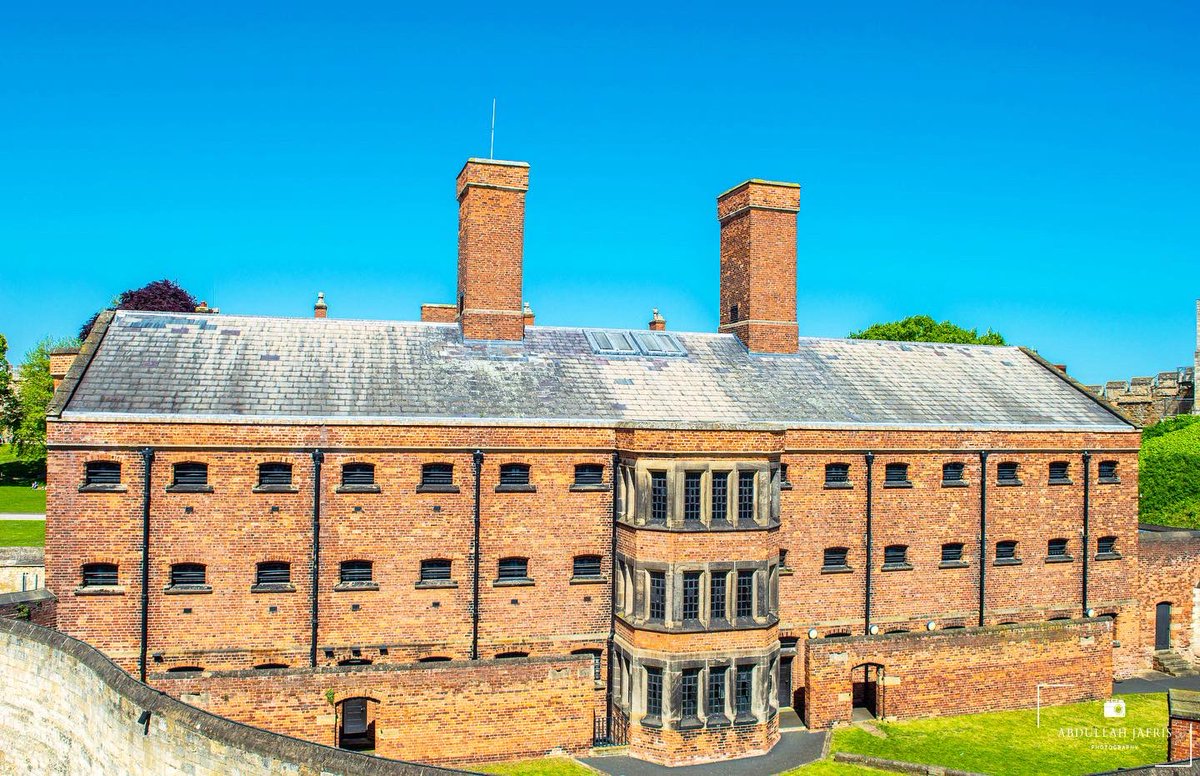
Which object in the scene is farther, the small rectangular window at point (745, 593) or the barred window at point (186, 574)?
the small rectangular window at point (745, 593)

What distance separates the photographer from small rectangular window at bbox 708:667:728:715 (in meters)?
21.6

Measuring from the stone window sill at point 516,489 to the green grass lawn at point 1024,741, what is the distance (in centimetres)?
994

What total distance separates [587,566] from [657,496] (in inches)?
129

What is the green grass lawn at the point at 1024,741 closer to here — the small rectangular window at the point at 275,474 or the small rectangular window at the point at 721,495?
the small rectangular window at the point at 721,495

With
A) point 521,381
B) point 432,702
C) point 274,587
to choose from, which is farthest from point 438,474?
point 432,702

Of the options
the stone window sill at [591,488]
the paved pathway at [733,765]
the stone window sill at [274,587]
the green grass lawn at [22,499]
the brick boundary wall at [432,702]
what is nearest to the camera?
the brick boundary wall at [432,702]

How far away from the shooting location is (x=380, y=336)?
26.8 metres

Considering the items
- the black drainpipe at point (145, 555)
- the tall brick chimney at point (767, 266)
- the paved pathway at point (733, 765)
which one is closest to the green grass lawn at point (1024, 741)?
the paved pathway at point (733, 765)

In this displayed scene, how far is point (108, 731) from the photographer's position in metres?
15.8

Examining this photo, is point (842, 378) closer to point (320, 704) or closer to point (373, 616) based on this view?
point (373, 616)

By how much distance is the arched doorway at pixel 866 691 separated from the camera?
76.1ft

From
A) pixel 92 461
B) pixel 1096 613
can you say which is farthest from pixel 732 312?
pixel 92 461

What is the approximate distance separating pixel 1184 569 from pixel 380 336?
27.7m

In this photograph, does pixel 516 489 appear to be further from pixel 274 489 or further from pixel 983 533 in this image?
pixel 983 533
